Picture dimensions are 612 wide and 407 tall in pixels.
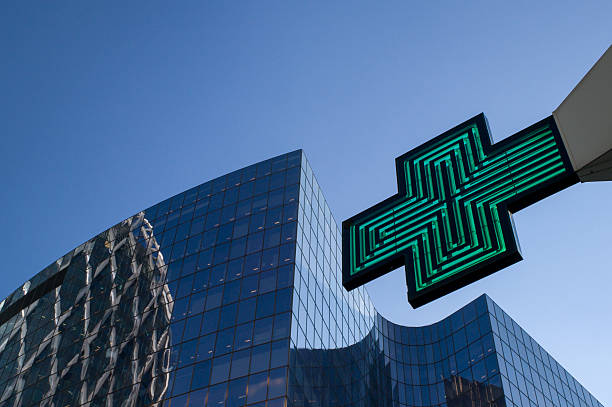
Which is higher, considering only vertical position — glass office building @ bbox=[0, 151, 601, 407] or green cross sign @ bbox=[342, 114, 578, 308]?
glass office building @ bbox=[0, 151, 601, 407]

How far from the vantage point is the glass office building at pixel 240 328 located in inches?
1630

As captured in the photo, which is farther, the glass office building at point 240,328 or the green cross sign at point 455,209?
the glass office building at point 240,328

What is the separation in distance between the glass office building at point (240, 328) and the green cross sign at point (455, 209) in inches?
942

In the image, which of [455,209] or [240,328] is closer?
[455,209]

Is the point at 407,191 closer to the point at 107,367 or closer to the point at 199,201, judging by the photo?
the point at 107,367

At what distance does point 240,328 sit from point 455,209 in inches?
1154

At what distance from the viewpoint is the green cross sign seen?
529 inches

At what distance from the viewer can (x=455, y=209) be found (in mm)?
14570

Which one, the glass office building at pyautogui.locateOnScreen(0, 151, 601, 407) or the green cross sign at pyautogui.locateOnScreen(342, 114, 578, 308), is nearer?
the green cross sign at pyautogui.locateOnScreen(342, 114, 578, 308)

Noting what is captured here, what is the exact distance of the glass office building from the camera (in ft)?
136

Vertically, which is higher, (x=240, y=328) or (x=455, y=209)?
(x=240, y=328)

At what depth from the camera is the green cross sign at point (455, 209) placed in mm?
13445

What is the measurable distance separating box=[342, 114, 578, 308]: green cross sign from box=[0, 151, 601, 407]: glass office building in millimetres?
23933

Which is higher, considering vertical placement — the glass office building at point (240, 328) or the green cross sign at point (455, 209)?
the glass office building at point (240, 328)
